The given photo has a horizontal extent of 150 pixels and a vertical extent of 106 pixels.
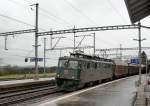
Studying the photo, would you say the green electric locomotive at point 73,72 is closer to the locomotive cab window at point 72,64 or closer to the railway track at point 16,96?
the locomotive cab window at point 72,64

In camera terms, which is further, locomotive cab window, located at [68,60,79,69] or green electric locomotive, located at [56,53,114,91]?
locomotive cab window, located at [68,60,79,69]

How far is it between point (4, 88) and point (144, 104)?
1506 cm

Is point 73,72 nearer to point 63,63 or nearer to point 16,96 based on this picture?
point 63,63

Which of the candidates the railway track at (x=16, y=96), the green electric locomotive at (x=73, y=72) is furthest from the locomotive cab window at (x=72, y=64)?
the railway track at (x=16, y=96)

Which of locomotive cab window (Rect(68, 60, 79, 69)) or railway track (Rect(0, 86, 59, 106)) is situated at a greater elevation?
locomotive cab window (Rect(68, 60, 79, 69))

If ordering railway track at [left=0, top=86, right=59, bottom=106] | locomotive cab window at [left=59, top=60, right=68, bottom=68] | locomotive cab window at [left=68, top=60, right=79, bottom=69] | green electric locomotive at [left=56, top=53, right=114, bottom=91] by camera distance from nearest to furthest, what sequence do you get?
railway track at [left=0, top=86, right=59, bottom=106]
green electric locomotive at [left=56, top=53, right=114, bottom=91]
locomotive cab window at [left=68, top=60, right=79, bottom=69]
locomotive cab window at [left=59, top=60, right=68, bottom=68]

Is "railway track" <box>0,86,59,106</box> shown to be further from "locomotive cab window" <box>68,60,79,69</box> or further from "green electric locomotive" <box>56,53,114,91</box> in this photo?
"locomotive cab window" <box>68,60,79,69</box>

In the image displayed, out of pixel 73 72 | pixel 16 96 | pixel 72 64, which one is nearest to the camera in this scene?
pixel 16 96

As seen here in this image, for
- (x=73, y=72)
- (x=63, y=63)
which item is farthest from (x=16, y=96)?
(x=63, y=63)

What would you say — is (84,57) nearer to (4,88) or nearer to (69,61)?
(69,61)

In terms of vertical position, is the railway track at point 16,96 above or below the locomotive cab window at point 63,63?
below

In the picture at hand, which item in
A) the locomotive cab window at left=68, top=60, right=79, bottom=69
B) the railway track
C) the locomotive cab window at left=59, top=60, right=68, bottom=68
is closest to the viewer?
the railway track

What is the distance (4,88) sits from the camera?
1105 inches

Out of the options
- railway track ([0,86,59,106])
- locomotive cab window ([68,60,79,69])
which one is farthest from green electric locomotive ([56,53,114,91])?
railway track ([0,86,59,106])
